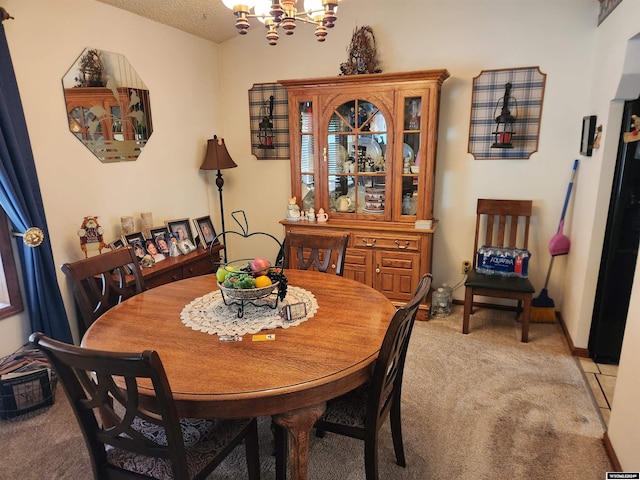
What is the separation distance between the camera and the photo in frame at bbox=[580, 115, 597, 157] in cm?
281

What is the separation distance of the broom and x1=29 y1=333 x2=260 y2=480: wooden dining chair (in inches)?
108

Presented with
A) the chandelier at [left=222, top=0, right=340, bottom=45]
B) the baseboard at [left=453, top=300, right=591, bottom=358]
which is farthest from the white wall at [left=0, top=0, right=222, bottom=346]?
the baseboard at [left=453, top=300, right=591, bottom=358]

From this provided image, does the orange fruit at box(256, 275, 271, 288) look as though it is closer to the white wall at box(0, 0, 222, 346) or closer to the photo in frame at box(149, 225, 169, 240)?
the white wall at box(0, 0, 222, 346)

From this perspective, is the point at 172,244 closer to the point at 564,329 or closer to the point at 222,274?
the point at 222,274

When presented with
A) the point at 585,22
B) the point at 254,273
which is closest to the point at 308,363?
the point at 254,273

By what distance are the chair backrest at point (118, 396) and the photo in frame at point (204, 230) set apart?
239 centimetres

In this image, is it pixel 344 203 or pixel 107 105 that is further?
pixel 344 203

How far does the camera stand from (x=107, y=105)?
286cm

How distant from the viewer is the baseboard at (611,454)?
1.81 meters

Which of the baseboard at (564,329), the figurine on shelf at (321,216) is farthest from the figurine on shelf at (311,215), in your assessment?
the baseboard at (564,329)

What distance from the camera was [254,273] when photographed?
174 centimetres

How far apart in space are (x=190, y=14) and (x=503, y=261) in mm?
3203

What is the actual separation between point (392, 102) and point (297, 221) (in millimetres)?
1292

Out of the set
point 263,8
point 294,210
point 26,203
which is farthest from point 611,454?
point 26,203
